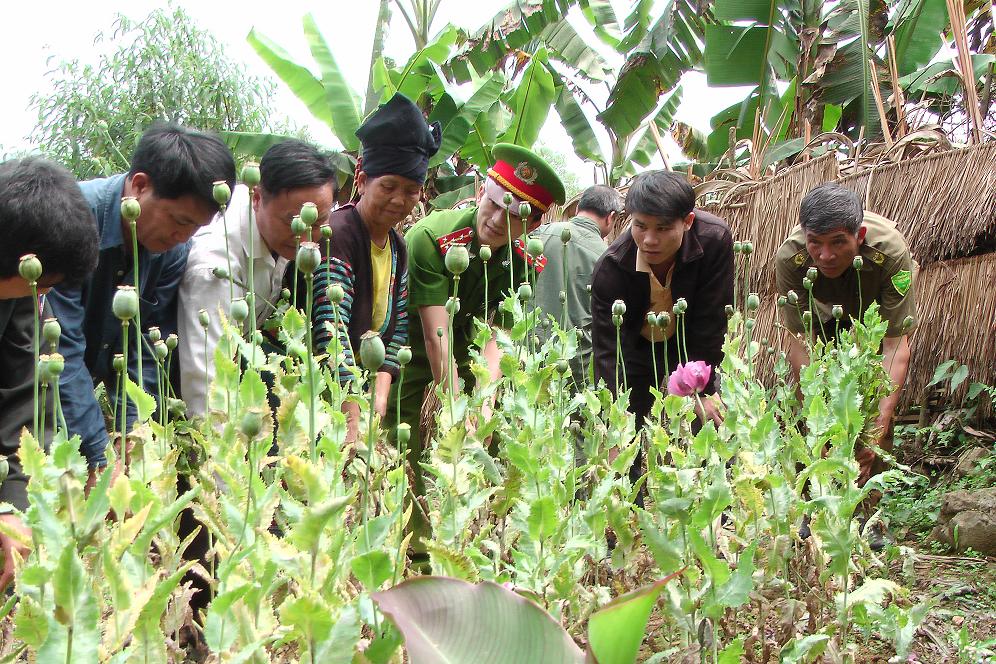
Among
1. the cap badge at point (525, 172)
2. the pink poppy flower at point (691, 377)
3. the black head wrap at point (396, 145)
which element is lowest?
the pink poppy flower at point (691, 377)

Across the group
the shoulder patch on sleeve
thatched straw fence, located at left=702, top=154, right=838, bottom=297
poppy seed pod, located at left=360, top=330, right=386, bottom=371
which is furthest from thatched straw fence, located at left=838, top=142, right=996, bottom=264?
poppy seed pod, located at left=360, top=330, right=386, bottom=371

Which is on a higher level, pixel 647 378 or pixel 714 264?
pixel 714 264

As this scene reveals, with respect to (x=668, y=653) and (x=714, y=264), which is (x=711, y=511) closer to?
(x=668, y=653)

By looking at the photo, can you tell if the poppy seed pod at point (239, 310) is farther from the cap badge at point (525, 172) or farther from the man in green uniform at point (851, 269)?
the man in green uniform at point (851, 269)

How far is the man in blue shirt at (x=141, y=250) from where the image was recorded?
5.90 feet

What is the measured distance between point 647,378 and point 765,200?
7.95 ft

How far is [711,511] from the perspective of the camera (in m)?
1.33

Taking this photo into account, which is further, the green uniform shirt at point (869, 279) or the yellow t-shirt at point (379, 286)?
the green uniform shirt at point (869, 279)

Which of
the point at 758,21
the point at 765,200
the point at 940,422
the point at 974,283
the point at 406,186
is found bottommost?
the point at 940,422

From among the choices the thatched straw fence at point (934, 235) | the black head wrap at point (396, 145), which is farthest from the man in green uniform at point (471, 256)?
the thatched straw fence at point (934, 235)

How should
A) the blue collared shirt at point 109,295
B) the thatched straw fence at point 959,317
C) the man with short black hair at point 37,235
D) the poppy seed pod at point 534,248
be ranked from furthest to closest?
the thatched straw fence at point 959,317 → the blue collared shirt at point 109,295 → the poppy seed pod at point 534,248 → the man with short black hair at point 37,235

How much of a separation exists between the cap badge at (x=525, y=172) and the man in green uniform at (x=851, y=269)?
101cm

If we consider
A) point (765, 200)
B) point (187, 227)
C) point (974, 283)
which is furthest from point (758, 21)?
point (187, 227)

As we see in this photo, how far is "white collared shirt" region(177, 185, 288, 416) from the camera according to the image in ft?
6.54
